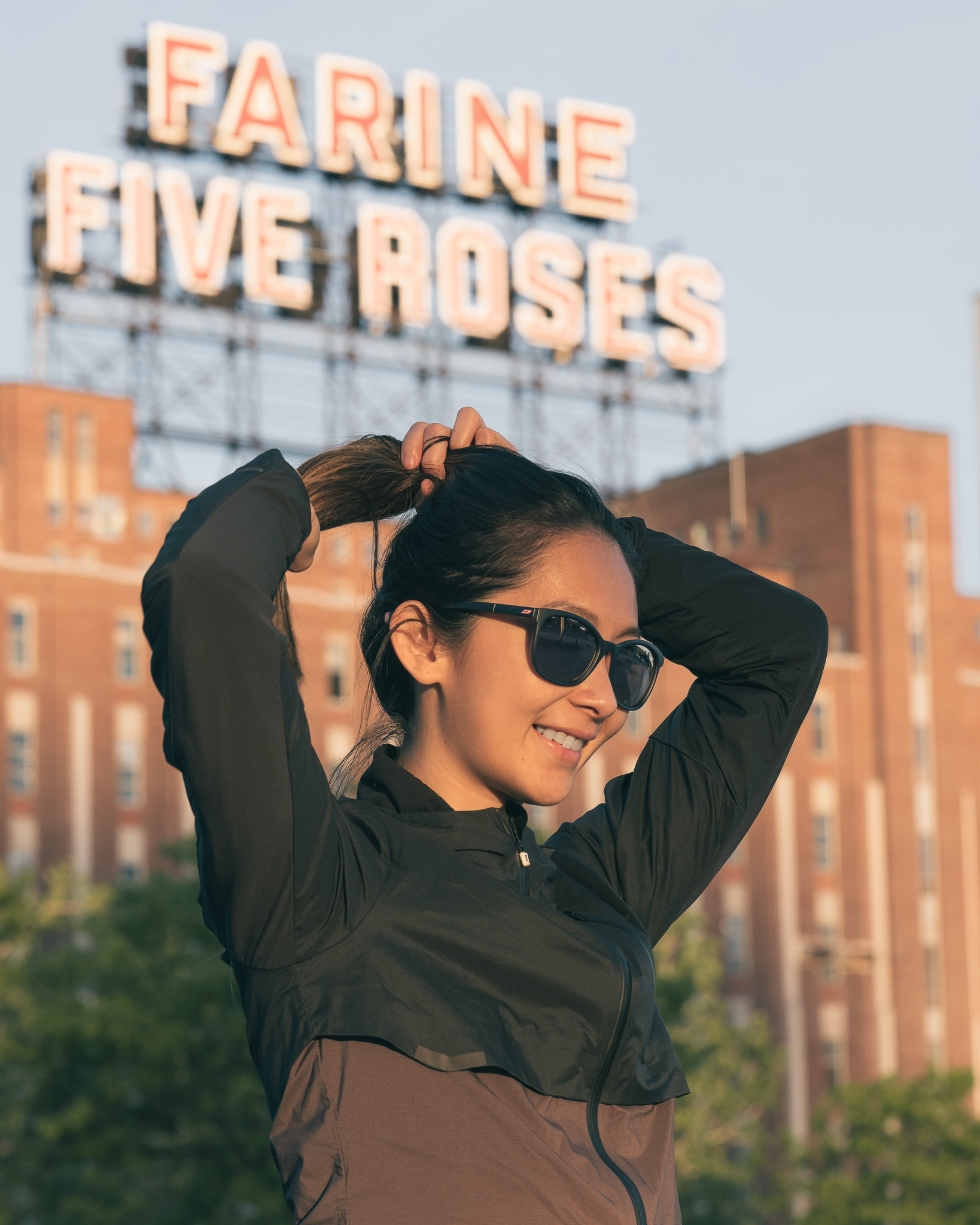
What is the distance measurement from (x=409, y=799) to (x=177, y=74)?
4899 cm

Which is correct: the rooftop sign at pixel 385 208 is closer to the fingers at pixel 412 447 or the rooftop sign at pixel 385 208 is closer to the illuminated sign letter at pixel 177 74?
the illuminated sign letter at pixel 177 74

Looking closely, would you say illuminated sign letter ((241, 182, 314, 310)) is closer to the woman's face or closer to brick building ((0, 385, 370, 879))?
brick building ((0, 385, 370, 879))

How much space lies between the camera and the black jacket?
7.70 feet

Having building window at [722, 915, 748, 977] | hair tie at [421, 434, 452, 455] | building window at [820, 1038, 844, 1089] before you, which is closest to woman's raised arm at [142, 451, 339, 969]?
hair tie at [421, 434, 452, 455]

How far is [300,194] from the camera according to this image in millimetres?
50094

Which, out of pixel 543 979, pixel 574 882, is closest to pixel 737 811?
pixel 574 882

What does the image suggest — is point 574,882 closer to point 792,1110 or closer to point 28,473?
point 28,473

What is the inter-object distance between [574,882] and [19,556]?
49819 mm

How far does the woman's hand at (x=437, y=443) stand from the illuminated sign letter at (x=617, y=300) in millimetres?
50738

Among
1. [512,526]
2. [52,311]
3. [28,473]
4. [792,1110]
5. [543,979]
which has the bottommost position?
[792,1110]

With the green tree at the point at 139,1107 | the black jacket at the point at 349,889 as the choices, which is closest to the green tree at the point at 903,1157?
the green tree at the point at 139,1107

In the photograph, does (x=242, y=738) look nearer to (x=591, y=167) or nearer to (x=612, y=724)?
(x=612, y=724)

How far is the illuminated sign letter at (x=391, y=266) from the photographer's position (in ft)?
164

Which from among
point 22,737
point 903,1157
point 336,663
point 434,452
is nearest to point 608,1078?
point 434,452
